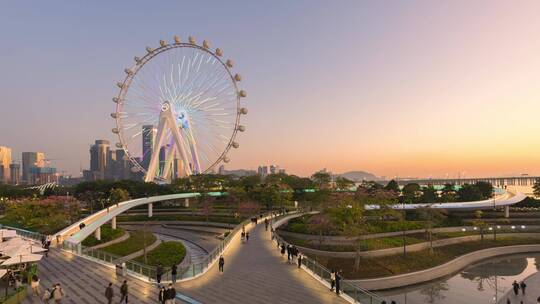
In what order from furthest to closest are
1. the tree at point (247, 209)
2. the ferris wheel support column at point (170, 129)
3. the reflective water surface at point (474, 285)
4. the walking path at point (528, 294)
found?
the ferris wheel support column at point (170, 129)
the tree at point (247, 209)
the reflective water surface at point (474, 285)
the walking path at point (528, 294)

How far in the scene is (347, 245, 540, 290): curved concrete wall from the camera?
32.7 m

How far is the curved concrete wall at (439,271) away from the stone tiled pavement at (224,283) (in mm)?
10941

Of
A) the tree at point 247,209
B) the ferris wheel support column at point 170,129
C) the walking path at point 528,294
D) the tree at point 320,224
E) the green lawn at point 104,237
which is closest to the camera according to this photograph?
the walking path at point 528,294

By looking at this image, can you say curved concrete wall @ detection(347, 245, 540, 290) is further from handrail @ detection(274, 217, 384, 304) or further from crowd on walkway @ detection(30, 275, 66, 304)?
crowd on walkway @ detection(30, 275, 66, 304)

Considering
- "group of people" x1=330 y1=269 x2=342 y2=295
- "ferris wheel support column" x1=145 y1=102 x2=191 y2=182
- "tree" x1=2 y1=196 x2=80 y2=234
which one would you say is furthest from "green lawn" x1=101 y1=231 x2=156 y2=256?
"ferris wheel support column" x1=145 y1=102 x2=191 y2=182

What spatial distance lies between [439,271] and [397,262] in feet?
13.0

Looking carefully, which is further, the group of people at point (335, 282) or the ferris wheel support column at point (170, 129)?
the ferris wheel support column at point (170, 129)

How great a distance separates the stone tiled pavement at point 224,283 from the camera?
1783cm

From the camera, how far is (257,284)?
20.2 m

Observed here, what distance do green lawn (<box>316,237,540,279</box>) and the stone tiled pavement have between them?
11559mm

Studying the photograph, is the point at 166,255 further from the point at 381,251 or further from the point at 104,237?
the point at 381,251

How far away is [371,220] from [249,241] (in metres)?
25.8

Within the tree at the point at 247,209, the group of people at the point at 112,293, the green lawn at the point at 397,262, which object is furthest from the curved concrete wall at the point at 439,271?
the tree at the point at 247,209

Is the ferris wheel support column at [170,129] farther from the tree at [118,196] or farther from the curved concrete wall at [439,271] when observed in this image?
the curved concrete wall at [439,271]
